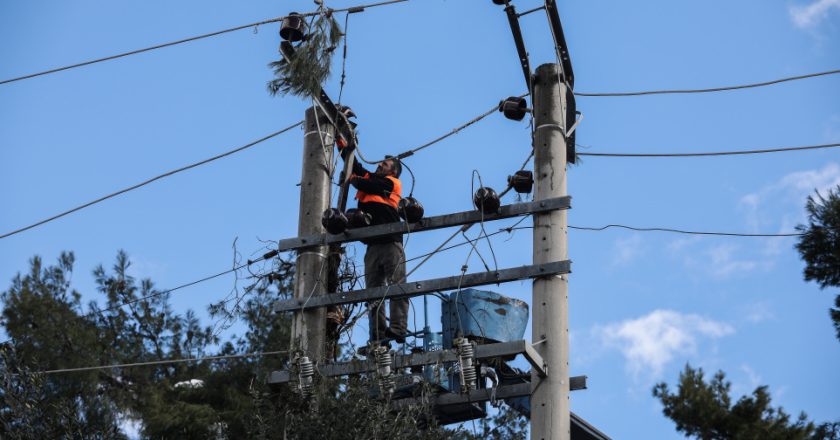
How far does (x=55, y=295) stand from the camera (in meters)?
20.0

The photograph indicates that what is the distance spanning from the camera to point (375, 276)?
35.9 feet

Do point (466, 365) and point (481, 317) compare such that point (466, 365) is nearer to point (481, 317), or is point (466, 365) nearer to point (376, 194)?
point (481, 317)

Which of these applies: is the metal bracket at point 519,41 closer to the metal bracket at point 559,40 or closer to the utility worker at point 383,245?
the metal bracket at point 559,40

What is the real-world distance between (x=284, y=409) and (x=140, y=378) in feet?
31.5

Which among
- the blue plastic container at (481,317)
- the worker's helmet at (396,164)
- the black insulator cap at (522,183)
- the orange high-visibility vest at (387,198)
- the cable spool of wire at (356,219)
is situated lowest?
the blue plastic container at (481,317)

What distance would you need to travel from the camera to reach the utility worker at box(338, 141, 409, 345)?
1069 cm

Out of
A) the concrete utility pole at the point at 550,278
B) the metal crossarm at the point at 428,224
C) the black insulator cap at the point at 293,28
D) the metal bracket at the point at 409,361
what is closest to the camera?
the concrete utility pole at the point at 550,278

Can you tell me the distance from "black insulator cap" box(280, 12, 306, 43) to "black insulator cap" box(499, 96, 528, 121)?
1.94 metres

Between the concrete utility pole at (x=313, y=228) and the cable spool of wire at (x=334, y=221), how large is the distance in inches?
10.7

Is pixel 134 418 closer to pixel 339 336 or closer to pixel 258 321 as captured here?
pixel 258 321

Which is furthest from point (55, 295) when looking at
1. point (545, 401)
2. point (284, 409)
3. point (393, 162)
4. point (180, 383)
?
point (545, 401)

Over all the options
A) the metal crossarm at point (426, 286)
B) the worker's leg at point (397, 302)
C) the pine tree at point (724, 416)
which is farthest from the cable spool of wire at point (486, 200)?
the pine tree at point (724, 416)

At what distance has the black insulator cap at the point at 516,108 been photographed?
10781 mm

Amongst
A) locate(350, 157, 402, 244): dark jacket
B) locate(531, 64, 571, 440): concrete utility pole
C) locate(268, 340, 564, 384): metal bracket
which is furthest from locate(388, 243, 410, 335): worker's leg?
locate(531, 64, 571, 440): concrete utility pole
